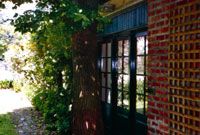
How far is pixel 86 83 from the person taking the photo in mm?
4914

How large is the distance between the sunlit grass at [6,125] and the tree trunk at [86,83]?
3.11 meters

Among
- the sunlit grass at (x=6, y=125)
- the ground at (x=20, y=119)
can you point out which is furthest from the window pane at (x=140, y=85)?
the sunlit grass at (x=6, y=125)

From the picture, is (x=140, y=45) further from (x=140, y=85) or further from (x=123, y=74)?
(x=123, y=74)

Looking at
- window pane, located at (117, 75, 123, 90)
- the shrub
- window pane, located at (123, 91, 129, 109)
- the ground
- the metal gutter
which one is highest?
the metal gutter

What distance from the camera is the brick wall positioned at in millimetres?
2779

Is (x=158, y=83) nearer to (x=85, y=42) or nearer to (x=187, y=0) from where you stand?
(x=187, y=0)

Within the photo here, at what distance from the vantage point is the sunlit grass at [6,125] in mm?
7014

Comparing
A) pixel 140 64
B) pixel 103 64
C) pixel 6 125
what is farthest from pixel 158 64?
pixel 6 125

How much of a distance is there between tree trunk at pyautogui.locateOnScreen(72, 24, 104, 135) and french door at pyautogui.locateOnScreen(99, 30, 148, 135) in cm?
80

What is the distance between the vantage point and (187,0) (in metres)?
2.48

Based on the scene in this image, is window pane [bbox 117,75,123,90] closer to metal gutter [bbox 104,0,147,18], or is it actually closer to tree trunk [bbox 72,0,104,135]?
tree trunk [bbox 72,0,104,135]

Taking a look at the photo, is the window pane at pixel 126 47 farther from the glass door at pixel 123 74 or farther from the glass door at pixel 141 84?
the glass door at pixel 141 84

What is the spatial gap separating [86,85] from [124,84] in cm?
116

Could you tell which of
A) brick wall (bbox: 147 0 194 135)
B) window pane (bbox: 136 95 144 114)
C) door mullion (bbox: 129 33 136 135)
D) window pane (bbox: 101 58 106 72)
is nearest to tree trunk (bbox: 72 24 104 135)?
door mullion (bbox: 129 33 136 135)
